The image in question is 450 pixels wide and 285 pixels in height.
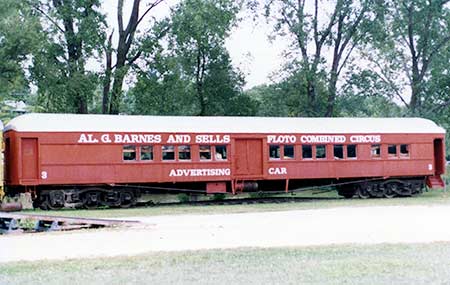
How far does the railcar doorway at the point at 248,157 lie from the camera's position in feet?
91.9

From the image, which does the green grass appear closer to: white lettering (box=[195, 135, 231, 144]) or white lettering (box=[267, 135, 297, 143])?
white lettering (box=[195, 135, 231, 144])

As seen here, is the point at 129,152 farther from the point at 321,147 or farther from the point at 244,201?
the point at 321,147

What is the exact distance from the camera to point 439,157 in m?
31.6

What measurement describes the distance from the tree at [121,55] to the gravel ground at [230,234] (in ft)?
52.0

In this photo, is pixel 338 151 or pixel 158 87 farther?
pixel 158 87

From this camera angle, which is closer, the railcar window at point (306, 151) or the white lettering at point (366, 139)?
the railcar window at point (306, 151)

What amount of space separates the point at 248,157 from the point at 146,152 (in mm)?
4018

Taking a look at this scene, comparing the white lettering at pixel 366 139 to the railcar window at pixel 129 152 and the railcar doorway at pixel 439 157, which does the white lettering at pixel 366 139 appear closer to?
the railcar doorway at pixel 439 157

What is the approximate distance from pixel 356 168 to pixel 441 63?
1434 cm

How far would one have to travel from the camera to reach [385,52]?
138ft

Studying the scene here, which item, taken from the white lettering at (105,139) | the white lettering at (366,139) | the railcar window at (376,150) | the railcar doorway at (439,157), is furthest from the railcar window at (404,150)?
the white lettering at (105,139)

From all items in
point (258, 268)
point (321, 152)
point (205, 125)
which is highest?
point (205, 125)

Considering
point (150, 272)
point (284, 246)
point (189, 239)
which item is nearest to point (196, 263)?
point (150, 272)

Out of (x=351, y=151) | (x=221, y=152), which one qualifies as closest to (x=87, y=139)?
(x=221, y=152)
